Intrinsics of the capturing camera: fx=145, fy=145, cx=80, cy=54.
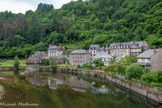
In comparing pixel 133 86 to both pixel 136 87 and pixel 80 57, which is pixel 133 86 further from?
pixel 80 57

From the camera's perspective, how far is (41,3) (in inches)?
7485

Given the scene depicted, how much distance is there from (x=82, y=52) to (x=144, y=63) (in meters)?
33.5

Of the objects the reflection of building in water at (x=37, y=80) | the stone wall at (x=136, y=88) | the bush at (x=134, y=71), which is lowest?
the reflection of building in water at (x=37, y=80)

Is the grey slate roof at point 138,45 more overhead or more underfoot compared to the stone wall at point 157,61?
more overhead

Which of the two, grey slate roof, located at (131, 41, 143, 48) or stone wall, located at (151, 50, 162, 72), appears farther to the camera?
grey slate roof, located at (131, 41, 143, 48)

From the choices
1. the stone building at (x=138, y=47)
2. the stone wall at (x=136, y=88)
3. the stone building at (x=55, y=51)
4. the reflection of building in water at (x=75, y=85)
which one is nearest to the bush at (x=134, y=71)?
the stone wall at (x=136, y=88)

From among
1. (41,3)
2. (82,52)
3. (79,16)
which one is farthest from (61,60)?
(41,3)

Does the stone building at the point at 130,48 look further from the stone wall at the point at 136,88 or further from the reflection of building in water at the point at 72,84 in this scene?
the reflection of building in water at the point at 72,84

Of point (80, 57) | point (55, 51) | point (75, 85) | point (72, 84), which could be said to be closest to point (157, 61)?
point (75, 85)

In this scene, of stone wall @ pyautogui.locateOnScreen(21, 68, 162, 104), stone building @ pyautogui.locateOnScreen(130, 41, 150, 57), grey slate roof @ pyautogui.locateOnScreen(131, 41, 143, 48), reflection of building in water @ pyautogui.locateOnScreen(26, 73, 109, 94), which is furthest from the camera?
grey slate roof @ pyautogui.locateOnScreen(131, 41, 143, 48)

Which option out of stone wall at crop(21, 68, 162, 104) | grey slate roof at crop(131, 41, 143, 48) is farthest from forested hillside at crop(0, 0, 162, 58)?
stone wall at crop(21, 68, 162, 104)

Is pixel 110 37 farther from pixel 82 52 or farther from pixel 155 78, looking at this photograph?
pixel 155 78

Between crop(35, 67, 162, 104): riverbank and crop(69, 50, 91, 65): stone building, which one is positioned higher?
crop(69, 50, 91, 65): stone building

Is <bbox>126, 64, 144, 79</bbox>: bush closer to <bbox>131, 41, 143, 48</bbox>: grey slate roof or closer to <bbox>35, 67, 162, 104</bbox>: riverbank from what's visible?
<bbox>35, 67, 162, 104</bbox>: riverbank
